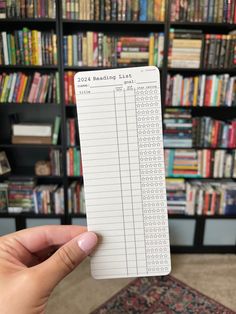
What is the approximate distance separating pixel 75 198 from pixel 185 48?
4.57 feet

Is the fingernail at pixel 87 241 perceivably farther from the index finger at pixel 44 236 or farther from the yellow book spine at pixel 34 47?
the yellow book spine at pixel 34 47

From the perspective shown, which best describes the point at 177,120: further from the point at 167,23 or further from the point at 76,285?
the point at 76,285

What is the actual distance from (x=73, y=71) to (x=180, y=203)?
131cm

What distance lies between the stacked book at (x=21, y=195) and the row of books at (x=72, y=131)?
1.49ft

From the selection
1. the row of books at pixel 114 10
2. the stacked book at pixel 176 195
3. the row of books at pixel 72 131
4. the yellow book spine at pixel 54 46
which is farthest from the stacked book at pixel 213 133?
the yellow book spine at pixel 54 46

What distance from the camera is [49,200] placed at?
2.01m

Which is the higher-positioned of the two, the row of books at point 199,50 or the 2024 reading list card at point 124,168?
the row of books at point 199,50

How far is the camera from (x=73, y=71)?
1.83m

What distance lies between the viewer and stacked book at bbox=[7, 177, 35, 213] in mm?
1984

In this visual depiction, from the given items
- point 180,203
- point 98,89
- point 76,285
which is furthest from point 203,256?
point 98,89

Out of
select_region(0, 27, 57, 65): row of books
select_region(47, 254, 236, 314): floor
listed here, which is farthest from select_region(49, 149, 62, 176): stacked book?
select_region(47, 254, 236, 314): floor

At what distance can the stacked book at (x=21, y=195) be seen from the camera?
1984mm

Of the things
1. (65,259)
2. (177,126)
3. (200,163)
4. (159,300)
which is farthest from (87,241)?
(200,163)

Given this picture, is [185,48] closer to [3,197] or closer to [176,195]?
[176,195]
